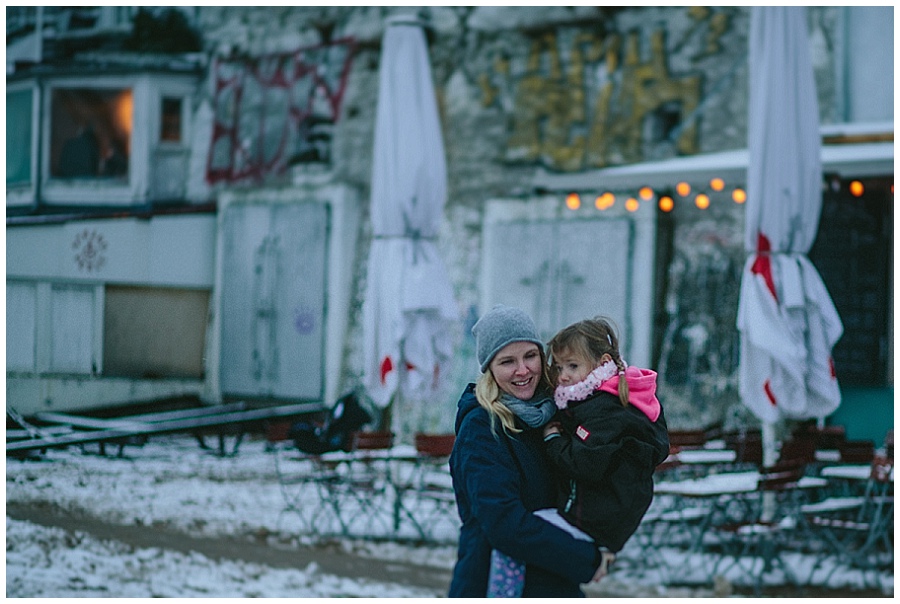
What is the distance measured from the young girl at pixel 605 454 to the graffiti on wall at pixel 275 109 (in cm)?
521

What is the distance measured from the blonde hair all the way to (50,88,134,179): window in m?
4.38

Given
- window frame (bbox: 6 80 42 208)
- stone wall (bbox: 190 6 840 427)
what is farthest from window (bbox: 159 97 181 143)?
window frame (bbox: 6 80 42 208)

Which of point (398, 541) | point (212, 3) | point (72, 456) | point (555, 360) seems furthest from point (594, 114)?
point (555, 360)

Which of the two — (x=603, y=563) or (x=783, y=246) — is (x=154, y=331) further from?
(x=603, y=563)

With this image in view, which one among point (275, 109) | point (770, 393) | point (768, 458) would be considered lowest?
point (768, 458)

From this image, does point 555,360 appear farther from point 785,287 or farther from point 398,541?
point 398,541

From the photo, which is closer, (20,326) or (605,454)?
(605,454)

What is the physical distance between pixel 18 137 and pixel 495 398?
14.9 feet

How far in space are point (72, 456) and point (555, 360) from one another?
4.09 m

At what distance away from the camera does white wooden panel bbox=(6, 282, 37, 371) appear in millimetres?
5445

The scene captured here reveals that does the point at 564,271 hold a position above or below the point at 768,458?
above

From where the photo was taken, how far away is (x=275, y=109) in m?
7.85

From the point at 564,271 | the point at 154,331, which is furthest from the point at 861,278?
the point at 154,331

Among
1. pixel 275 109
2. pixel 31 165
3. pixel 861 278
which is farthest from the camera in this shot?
pixel 275 109
